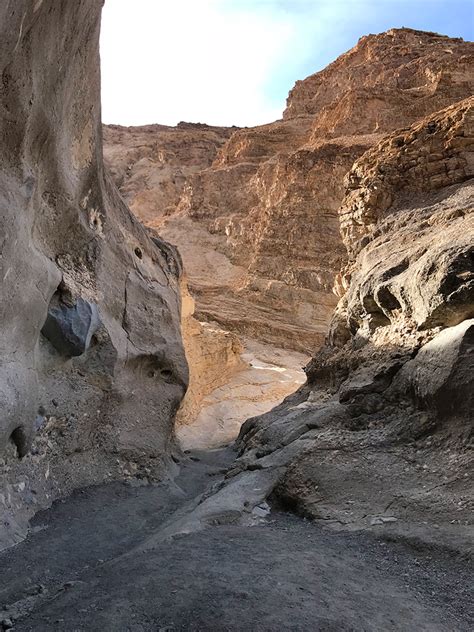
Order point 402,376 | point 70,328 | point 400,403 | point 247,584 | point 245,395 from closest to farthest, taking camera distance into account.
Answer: point 247,584 → point 400,403 → point 402,376 → point 70,328 → point 245,395

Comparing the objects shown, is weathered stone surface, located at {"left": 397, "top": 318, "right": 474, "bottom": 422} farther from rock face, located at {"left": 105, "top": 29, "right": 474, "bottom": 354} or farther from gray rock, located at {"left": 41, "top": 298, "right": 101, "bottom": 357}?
rock face, located at {"left": 105, "top": 29, "right": 474, "bottom": 354}

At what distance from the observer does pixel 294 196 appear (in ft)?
99.1

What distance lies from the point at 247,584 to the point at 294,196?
2857 centimetres

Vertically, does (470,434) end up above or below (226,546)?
above

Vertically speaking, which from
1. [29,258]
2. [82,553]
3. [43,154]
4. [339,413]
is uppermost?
[43,154]

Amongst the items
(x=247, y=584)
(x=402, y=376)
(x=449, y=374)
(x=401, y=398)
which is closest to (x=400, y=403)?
(x=401, y=398)

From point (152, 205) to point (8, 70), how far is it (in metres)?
39.8

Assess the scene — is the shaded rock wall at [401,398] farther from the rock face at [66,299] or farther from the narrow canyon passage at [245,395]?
the narrow canyon passage at [245,395]

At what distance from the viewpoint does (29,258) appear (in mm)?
6438

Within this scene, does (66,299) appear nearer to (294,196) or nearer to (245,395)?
(245,395)

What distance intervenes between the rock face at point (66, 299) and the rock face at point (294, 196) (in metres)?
12.7

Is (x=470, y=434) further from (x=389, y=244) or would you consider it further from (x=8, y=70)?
(x=8, y=70)

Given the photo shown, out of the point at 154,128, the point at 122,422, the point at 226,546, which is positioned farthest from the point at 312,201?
the point at 154,128

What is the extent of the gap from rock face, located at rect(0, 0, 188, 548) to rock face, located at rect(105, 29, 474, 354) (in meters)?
12.7
